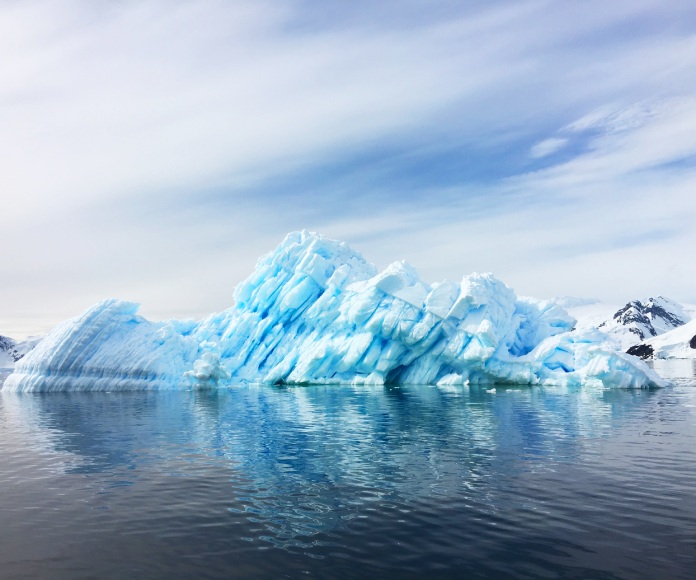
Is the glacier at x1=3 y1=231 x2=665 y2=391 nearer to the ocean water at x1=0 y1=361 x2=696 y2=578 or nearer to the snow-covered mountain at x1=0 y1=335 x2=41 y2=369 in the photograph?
the ocean water at x1=0 y1=361 x2=696 y2=578

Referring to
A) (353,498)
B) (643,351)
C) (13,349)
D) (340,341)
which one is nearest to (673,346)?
(643,351)

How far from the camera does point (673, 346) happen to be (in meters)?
130

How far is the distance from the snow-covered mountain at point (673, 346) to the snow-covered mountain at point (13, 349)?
547 feet

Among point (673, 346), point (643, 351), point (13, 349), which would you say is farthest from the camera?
point (13, 349)

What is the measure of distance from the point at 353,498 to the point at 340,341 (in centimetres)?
3570

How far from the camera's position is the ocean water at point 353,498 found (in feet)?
27.0

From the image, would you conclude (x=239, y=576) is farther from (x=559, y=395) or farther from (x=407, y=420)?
(x=559, y=395)

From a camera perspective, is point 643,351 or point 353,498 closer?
point 353,498

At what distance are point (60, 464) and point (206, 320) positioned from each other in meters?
42.3

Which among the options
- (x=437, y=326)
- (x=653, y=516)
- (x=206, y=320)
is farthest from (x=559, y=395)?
(x=206, y=320)

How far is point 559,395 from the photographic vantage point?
34.9 meters

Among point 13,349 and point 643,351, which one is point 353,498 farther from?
point 13,349

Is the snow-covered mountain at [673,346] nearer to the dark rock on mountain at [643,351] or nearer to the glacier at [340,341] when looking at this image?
the dark rock on mountain at [643,351]

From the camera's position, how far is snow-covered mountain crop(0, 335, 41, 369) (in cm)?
16300
